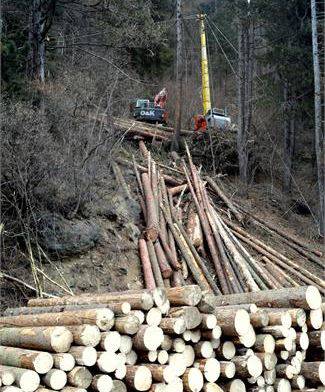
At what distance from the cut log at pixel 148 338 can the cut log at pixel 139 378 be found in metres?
0.21

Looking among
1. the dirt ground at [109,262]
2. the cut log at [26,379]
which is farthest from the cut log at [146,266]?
the cut log at [26,379]

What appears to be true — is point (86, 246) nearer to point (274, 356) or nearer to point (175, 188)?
point (175, 188)

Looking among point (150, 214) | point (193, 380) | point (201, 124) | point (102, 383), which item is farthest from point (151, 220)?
point (201, 124)

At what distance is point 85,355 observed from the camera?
16.6ft

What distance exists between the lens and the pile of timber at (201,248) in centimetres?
1110

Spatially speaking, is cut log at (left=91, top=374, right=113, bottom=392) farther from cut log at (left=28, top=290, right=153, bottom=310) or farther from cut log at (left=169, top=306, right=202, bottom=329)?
cut log at (left=169, top=306, right=202, bottom=329)

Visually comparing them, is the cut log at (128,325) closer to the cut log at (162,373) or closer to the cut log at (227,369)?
the cut log at (162,373)

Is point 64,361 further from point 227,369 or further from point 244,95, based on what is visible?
point 244,95

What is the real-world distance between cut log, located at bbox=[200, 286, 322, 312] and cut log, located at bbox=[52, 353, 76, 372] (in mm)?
1517

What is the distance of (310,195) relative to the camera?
803 inches

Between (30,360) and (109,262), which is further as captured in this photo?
(109,262)

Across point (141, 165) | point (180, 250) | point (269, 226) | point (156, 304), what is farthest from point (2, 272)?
point (269, 226)

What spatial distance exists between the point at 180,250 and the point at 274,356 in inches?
229

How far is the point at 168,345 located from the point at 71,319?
41.4 inches
